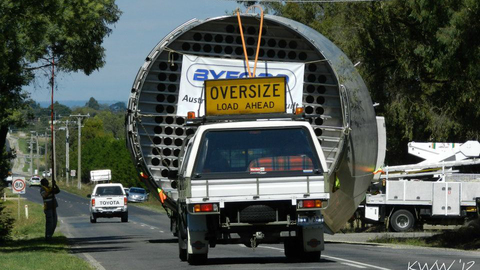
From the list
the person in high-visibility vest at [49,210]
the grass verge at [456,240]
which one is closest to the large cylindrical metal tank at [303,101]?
the grass verge at [456,240]

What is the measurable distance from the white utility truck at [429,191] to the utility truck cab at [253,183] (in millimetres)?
17223

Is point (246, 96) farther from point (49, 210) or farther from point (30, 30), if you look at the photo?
point (49, 210)

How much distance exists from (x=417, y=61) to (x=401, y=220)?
6.71 metres

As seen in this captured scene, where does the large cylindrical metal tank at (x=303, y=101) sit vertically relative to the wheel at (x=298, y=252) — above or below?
above

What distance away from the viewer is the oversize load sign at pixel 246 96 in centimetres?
1383

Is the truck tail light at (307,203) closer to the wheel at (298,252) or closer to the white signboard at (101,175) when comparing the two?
the wheel at (298,252)

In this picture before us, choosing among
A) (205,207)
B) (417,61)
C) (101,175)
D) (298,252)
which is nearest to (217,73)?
(298,252)

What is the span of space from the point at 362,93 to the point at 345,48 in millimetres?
16285

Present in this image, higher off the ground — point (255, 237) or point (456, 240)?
point (255, 237)

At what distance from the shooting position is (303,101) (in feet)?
52.1

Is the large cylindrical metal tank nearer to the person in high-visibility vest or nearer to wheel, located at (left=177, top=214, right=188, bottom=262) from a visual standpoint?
wheel, located at (left=177, top=214, right=188, bottom=262)

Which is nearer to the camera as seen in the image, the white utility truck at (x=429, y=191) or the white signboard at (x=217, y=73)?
the white signboard at (x=217, y=73)

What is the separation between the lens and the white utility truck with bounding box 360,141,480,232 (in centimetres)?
3014

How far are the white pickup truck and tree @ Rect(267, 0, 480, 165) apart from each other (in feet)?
40.5
